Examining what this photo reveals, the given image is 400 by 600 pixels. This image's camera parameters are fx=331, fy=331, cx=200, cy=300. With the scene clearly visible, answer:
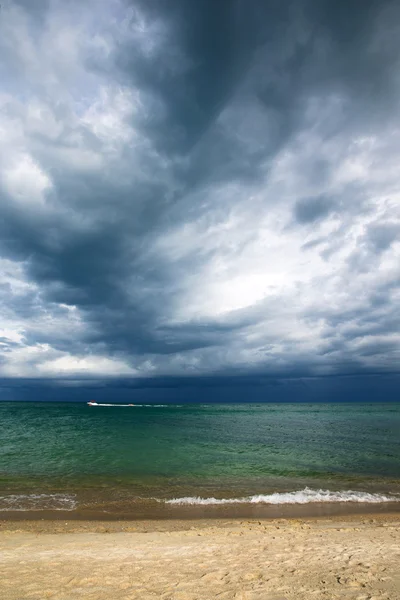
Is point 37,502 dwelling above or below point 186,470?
above

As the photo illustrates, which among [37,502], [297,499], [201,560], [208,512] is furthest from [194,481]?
[201,560]

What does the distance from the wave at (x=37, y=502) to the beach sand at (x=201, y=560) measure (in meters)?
2.03

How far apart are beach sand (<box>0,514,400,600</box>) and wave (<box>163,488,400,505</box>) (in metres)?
3.05

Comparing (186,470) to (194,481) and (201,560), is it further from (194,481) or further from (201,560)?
(201,560)

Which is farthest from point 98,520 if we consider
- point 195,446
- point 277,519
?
point 195,446

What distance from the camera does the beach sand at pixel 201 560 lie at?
744 centimetres

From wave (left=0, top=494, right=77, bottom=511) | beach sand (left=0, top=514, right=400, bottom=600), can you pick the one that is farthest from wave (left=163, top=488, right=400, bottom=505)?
wave (left=0, top=494, right=77, bottom=511)

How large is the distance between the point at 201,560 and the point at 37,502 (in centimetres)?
1207

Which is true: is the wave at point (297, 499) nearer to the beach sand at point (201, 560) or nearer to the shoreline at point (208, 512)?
the shoreline at point (208, 512)

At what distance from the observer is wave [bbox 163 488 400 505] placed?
17.8m

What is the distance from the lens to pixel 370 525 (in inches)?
559

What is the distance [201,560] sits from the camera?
379 inches

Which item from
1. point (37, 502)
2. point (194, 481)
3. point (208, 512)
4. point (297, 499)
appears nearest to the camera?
point (208, 512)

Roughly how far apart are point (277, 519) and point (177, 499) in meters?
5.70
